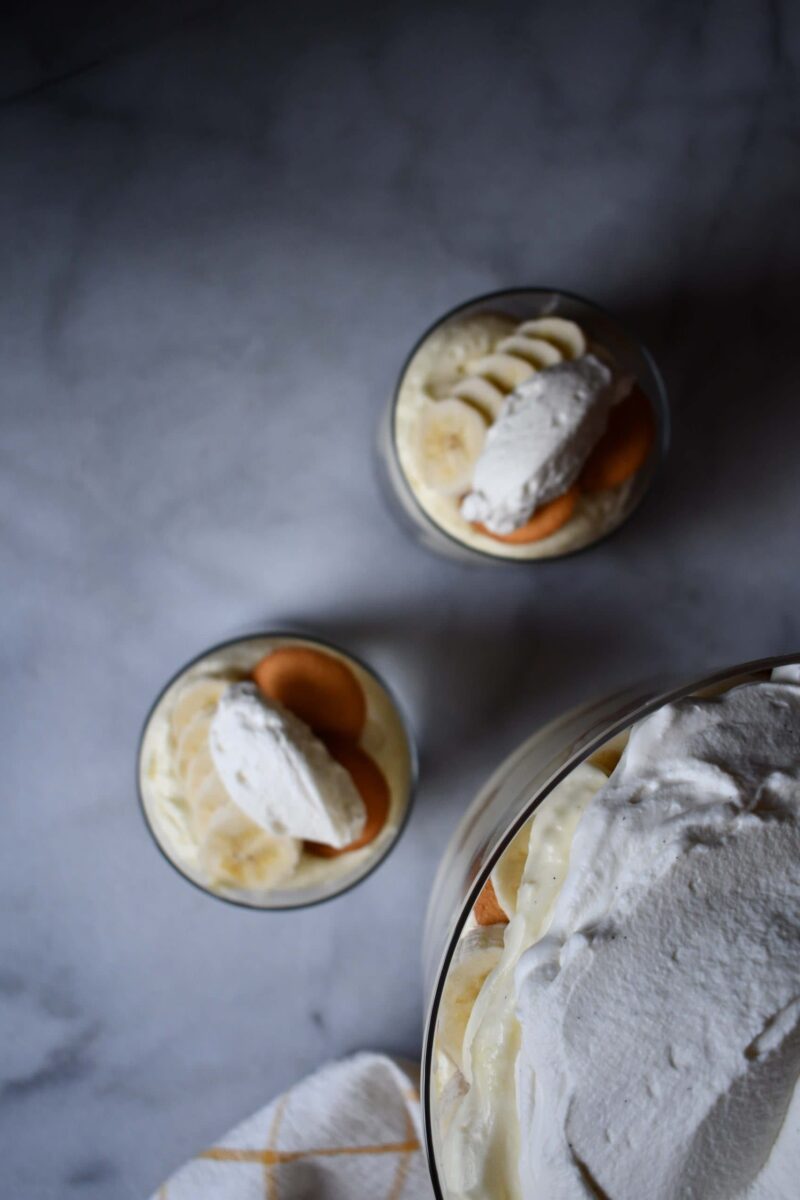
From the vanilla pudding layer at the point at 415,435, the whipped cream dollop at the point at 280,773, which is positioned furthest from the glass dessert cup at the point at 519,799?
the vanilla pudding layer at the point at 415,435

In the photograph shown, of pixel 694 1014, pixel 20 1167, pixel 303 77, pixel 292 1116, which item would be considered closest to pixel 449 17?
pixel 303 77

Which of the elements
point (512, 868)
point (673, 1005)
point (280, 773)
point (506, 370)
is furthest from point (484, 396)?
point (673, 1005)

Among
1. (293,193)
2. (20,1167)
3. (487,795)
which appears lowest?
(20,1167)

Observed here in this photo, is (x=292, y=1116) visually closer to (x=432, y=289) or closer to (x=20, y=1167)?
(x=20, y=1167)

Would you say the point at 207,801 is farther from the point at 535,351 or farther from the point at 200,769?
the point at 535,351

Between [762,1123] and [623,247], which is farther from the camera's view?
[623,247]

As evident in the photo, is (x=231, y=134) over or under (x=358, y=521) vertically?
over

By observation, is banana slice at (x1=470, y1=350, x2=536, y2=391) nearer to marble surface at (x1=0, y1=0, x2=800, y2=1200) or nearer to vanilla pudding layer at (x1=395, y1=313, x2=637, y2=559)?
vanilla pudding layer at (x1=395, y1=313, x2=637, y2=559)
